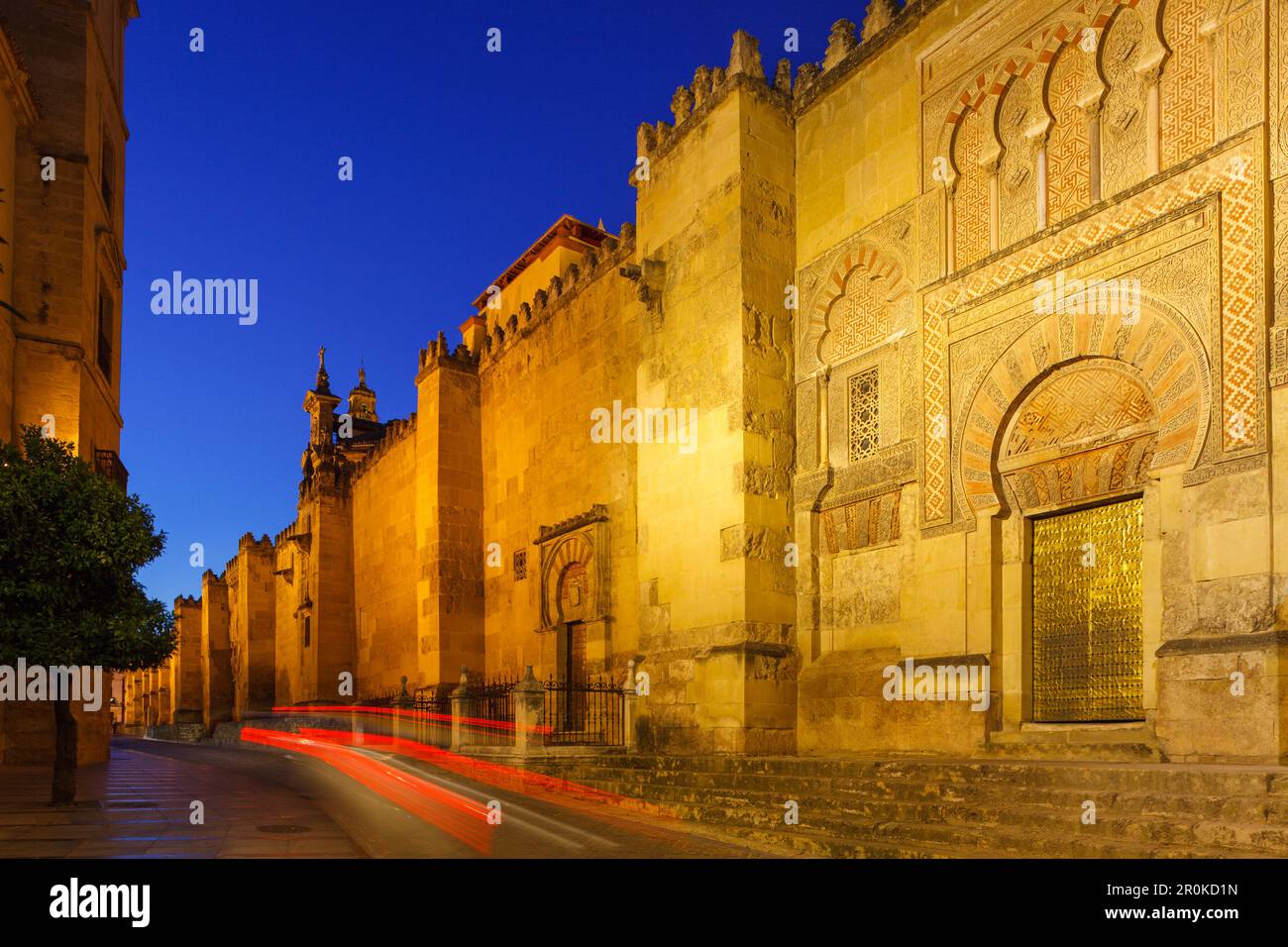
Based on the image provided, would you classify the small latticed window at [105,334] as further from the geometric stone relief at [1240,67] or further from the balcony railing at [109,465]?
the geometric stone relief at [1240,67]

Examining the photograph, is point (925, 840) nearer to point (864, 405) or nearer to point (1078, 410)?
point (1078, 410)

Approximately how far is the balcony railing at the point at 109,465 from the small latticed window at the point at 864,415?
1199 cm

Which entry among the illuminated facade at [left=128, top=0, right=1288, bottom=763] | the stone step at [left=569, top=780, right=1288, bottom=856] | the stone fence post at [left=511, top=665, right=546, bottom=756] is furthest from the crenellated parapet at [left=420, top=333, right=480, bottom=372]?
the stone step at [left=569, top=780, right=1288, bottom=856]

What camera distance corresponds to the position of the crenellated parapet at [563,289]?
15.9 meters

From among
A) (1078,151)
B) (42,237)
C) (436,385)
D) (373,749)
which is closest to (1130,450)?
(1078,151)

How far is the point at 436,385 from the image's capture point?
20.1m

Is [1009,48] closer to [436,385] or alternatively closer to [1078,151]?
[1078,151]

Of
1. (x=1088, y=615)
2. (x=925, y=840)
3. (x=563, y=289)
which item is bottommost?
(x=925, y=840)

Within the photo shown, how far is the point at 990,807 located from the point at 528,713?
274 inches

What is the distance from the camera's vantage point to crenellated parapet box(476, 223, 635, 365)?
52.2ft

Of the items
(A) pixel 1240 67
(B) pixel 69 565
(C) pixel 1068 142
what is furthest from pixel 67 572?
(A) pixel 1240 67

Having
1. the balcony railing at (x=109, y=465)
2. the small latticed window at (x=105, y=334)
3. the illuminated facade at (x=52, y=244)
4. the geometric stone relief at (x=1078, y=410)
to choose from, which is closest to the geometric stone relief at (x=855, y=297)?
the geometric stone relief at (x=1078, y=410)

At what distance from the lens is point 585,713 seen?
1513 centimetres

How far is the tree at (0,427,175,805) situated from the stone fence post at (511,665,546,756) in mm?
4209
